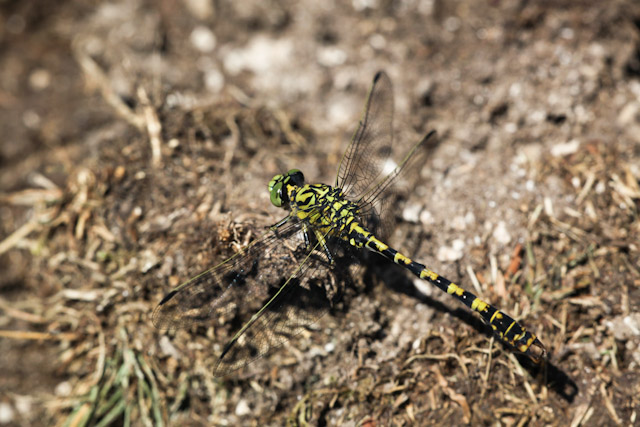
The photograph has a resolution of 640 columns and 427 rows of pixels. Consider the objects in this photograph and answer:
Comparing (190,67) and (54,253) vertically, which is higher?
(190,67)

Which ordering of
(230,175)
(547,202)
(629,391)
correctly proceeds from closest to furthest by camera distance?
(629,391) < (547,202) < (230,175)

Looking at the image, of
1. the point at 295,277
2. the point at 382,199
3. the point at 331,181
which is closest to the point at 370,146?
the point at 382,199

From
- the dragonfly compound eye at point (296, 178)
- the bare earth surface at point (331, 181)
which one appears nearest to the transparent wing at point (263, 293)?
the bare earth surface at point (331, 181)

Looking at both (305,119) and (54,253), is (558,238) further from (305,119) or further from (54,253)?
(54,253)

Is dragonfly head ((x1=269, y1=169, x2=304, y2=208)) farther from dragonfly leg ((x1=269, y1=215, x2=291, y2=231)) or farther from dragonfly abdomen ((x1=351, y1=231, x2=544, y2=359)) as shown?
dragonfly abdomen ((x1=351, y1=231, x2=544, y2=359))

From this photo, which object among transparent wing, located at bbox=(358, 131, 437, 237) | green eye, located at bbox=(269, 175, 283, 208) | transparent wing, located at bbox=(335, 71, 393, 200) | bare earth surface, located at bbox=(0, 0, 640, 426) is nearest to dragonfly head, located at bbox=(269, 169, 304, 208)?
green eye, located at bbox=(269, 175, 283, 208)

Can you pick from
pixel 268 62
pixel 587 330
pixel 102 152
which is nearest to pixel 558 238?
pixel 587 330
